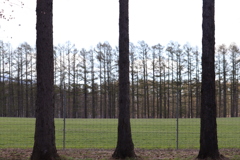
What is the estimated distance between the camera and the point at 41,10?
10562mm

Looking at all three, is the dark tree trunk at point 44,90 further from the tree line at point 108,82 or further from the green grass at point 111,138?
the tree line at point 108,82

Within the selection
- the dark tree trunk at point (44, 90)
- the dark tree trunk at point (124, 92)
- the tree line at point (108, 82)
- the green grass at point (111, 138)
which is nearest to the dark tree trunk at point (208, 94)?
the dark tree trunk at point (124, 92)

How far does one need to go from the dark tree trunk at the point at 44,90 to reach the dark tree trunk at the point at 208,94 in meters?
4.51

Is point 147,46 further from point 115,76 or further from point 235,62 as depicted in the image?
point 235,62

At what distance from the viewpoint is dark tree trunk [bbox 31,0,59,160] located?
10.4 meters

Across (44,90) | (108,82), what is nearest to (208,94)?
(44,90)

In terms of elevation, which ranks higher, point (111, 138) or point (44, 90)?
point (44, 90)

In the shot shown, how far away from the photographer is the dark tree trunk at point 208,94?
36.2 ft

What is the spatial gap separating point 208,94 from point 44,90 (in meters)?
4.81

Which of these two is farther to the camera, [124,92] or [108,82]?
[108,82]

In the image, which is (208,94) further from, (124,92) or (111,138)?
(111,138)

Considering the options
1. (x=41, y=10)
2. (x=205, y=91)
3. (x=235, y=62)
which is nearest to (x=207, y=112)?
(x=205, y=91)

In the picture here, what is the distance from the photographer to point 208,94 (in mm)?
11039

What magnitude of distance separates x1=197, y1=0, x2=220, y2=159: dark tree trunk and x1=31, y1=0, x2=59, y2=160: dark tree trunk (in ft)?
14.8
